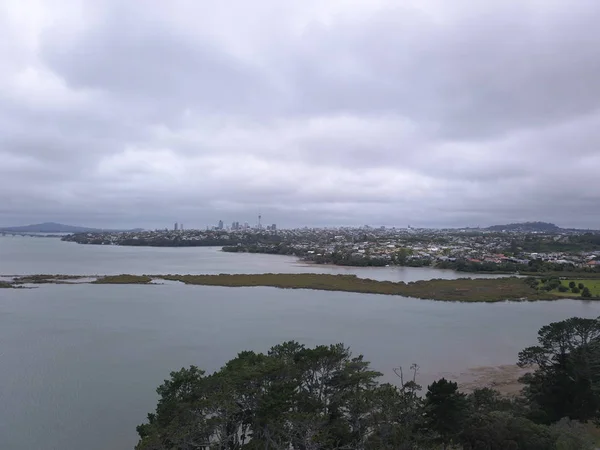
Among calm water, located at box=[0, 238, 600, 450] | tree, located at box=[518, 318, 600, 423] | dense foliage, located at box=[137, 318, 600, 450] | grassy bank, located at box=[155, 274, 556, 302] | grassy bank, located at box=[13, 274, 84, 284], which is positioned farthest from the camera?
grassy bank, located at box=[13, 274, 84, 284]

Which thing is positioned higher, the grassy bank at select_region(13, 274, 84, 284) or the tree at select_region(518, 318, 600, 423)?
the tree at select_region(518, 318, 600, 423)

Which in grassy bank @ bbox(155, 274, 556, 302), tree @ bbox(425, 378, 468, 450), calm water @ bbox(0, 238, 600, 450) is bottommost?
calm water @ bbox(0, 238, 600, 450)

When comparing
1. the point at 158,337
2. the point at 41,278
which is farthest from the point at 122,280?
the point at 158,337

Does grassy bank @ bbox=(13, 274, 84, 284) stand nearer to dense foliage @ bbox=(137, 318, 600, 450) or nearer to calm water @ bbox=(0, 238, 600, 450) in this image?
calm water @ bbox=(0, 238, 600, 450)

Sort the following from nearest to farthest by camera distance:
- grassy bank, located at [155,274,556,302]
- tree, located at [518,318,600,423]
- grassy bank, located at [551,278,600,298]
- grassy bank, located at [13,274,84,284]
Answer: tree, located at [518,318,600,423] < grassy bank, located at [155,274,556,302] < grassy bank, located at [551,278,600,298] < grassy bank, located at [13,274,84,284]

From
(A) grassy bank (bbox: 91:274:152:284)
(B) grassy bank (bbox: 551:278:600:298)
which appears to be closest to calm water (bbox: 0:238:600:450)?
(B) grassy bank (bbox: 551:278:600:298)

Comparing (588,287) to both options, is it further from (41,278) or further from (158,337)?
(41,278)

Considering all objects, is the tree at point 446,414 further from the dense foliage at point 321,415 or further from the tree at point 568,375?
the tree at point 568,375

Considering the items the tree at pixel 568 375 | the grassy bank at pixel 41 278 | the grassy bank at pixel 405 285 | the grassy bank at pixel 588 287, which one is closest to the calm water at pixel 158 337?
the grassy bank at pixel 405 285
